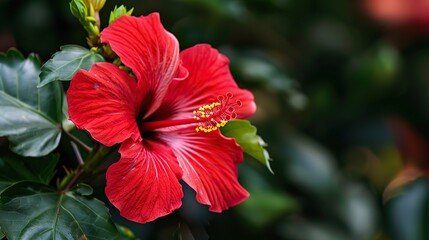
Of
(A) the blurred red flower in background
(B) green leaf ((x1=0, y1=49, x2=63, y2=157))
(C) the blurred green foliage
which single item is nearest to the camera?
(B) green leaf ((x1=0, y1=49, x2=63, y2=157))

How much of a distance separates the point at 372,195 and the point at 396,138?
1.11 ft

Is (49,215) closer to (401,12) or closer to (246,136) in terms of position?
(246,136)

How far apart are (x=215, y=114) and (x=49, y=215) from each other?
24 cm

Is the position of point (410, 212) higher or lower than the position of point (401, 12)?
lower

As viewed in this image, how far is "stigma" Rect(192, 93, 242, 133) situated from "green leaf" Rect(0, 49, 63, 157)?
188mm

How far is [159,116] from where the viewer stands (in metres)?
1.00

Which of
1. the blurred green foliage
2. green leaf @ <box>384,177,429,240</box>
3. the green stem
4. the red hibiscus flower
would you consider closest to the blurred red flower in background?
the blurred green foliage

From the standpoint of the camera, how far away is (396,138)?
2.54m

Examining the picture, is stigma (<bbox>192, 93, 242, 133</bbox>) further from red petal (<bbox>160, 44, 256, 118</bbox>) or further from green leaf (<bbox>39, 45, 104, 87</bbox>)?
green leaf (<bbox>39, 45, 104, 87</bbox>)

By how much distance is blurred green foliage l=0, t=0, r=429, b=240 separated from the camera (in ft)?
5.97

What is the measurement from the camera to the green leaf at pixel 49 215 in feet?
2.83

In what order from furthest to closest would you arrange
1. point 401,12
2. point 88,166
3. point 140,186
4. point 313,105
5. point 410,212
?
point 401,12 → point 313,105 → point 410,212 → point 88,166 → point 140,186

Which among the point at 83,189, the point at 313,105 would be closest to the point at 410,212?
the point at 313,105

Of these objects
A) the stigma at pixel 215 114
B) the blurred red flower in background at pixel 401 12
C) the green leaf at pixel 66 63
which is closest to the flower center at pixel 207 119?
the stigma at pixel 215 114
